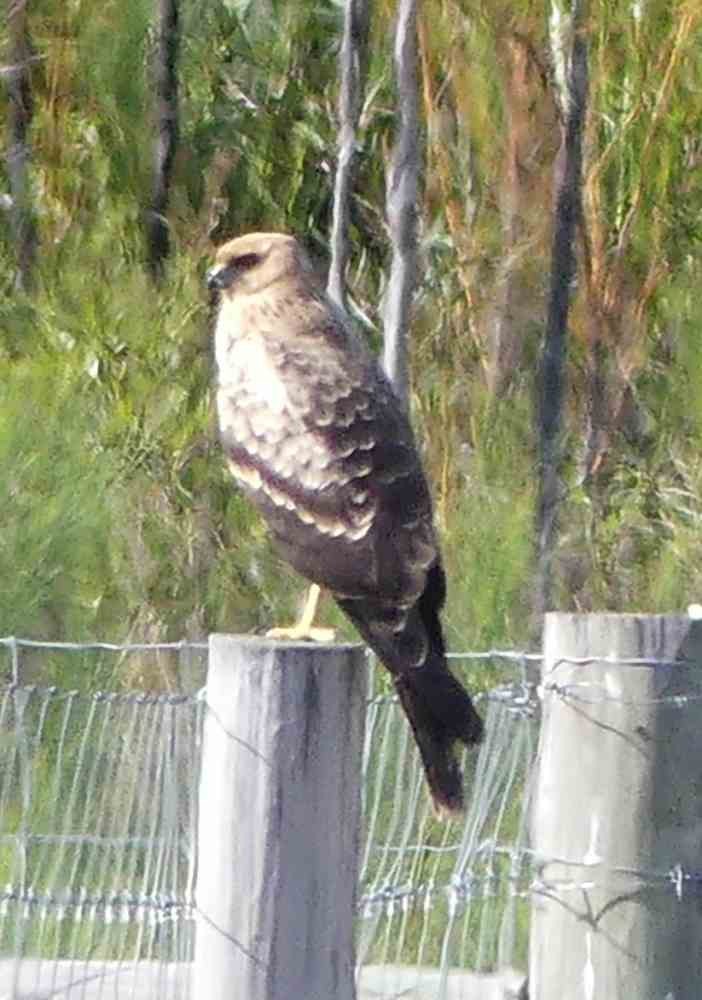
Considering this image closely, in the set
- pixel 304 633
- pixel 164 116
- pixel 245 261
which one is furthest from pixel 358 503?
pixel 164 116

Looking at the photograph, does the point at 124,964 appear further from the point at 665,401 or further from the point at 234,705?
the point at 665,401

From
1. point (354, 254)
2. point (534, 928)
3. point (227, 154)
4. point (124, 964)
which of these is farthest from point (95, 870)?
point (227, 154)

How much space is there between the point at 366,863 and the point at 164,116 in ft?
13.2

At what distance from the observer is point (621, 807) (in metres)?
2.79

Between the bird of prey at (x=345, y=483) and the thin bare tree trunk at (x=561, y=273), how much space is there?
197 cm

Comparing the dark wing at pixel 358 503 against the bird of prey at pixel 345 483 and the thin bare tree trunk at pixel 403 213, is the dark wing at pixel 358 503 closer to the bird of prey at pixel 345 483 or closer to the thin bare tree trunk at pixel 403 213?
the bird of prey at pixel 345 483

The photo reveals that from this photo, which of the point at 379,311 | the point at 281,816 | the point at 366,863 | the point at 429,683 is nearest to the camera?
the point at 281,816

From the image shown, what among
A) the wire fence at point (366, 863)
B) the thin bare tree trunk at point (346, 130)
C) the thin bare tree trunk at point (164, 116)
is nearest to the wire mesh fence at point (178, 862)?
the wire fence at point (366, 863)

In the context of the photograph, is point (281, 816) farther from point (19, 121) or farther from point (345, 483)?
point (19, 121)

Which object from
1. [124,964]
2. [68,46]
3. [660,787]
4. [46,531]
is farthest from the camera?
[68,46]

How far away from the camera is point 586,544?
600cm

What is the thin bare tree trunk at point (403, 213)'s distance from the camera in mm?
5289

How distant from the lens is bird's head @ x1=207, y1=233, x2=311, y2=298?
4.16 m

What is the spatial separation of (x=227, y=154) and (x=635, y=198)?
58.2 inches
